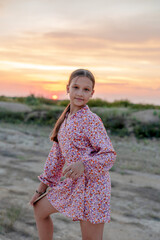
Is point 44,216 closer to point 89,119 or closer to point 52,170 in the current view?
point 52,170

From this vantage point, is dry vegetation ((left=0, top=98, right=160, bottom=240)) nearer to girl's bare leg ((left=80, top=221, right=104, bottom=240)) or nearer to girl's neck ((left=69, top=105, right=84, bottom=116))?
girl's bare leg ((left=80, top=221, right=104, bottom=240))

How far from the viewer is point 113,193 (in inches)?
179

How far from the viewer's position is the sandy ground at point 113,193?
3283 mm

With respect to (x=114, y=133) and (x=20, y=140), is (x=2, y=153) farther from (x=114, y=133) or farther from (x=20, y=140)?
(x=114, y=133)

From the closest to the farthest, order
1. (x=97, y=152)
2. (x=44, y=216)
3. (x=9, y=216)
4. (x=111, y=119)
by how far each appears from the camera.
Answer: (x=97, y=152) < (x=44, y=216) < (x=9, y=216) < (x=111, y=119)

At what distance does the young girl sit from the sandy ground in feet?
3.89

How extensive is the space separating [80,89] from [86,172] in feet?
1.82

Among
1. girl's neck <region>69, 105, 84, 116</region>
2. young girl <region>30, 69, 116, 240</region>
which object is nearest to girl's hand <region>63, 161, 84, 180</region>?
young girl <region>30, 69, 116, 240</region>

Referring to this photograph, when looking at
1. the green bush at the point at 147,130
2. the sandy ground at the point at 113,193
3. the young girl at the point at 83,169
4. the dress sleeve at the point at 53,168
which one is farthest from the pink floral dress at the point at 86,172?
the green bush at the point at 147,130

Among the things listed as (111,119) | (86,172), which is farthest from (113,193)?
(111,119)

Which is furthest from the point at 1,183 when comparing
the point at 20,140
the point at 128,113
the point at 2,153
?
the point at 128,113

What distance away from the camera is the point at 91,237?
1985 millimetres

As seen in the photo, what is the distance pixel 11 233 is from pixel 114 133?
7717 millimetres

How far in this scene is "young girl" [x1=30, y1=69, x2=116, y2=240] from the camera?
1956 mm
